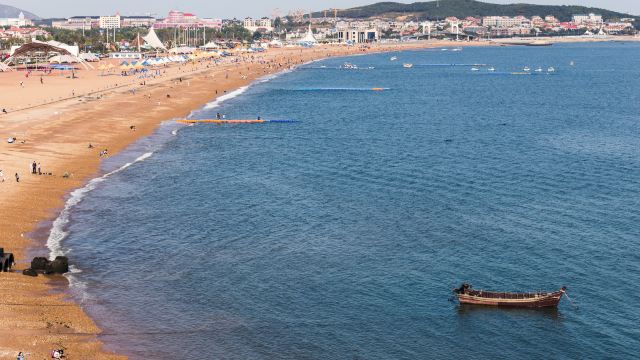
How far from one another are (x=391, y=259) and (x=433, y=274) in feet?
12.1

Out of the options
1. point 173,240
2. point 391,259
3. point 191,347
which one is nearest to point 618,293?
point 391,259

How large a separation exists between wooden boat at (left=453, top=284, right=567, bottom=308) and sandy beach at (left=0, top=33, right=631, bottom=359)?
19.5 metres

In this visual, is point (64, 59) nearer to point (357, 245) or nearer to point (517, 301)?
point (357, 245)

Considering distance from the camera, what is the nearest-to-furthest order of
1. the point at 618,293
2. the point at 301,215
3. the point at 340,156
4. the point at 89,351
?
the point at 89,351, the point at 618,293, the point at 301,215, the point at 340,156

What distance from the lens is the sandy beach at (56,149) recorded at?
130 ft

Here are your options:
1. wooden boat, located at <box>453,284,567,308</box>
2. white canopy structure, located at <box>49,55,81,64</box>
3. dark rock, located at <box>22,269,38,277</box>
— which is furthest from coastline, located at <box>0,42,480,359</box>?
white canopy structure, located at <box>49,55,81,64</box>

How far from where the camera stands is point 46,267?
47469mm

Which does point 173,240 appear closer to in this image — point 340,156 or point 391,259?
point 391,259

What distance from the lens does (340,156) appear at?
9031 cm

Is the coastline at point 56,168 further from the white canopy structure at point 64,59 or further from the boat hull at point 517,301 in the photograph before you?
the white canopy structure at point 64,59

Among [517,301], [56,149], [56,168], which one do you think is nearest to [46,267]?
[517,301]

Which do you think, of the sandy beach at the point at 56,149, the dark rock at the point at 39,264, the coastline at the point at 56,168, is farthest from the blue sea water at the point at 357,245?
the sandy beach at the point at 56,149

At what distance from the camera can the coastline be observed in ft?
128

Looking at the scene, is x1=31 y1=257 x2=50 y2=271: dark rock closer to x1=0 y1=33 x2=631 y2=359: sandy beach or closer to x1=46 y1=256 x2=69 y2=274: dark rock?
x1=46 y1=256 x2=69 y2=274: dark rock
